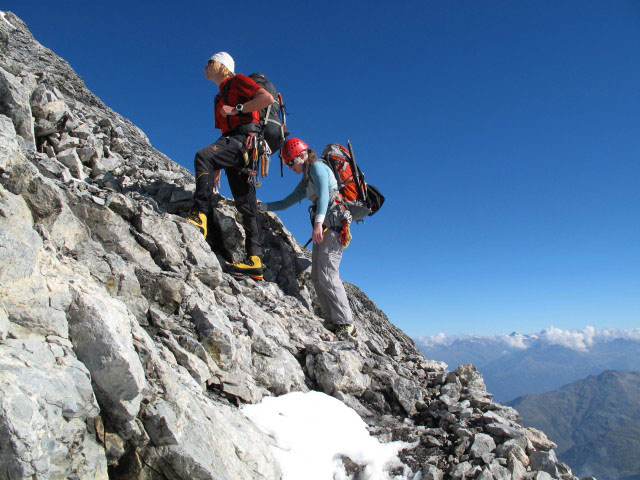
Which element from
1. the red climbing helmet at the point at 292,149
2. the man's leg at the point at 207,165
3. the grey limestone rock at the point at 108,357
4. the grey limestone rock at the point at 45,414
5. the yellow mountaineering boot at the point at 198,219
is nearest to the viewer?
the grey limestone rock at the point at 45,414

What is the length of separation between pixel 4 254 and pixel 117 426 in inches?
82.0

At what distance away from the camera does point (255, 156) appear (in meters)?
9.39

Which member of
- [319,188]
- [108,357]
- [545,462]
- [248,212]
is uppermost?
[319,188]

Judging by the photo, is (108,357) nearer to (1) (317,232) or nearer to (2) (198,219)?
(2) (198,219)

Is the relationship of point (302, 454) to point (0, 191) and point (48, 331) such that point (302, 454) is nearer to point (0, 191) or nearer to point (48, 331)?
point (48, 331)

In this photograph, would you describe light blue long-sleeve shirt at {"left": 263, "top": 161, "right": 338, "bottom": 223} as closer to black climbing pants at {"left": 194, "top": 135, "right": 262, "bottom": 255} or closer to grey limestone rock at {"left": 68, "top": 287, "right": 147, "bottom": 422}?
black climbing pants at {"left": 194, "top": 135, "right": 262, "bottom": 255}

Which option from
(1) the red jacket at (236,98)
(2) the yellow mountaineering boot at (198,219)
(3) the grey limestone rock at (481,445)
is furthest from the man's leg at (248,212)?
(3) the grey limestone rock at (481,445)

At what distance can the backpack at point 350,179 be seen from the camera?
10.3 metres

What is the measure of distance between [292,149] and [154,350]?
21.9 ft

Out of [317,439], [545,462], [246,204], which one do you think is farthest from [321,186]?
[545,462]

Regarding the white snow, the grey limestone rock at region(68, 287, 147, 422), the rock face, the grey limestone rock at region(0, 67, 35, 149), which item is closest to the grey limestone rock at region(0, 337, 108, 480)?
the rock face

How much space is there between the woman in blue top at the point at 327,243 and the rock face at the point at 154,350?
0.60m

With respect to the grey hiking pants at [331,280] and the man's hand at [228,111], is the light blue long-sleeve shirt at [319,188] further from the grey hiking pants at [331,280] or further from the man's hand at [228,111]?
the man's hand at [228,111]

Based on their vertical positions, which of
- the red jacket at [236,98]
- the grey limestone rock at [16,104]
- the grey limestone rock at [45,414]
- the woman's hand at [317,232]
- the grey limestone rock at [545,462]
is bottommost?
the grey limestone rock at [545,462]
